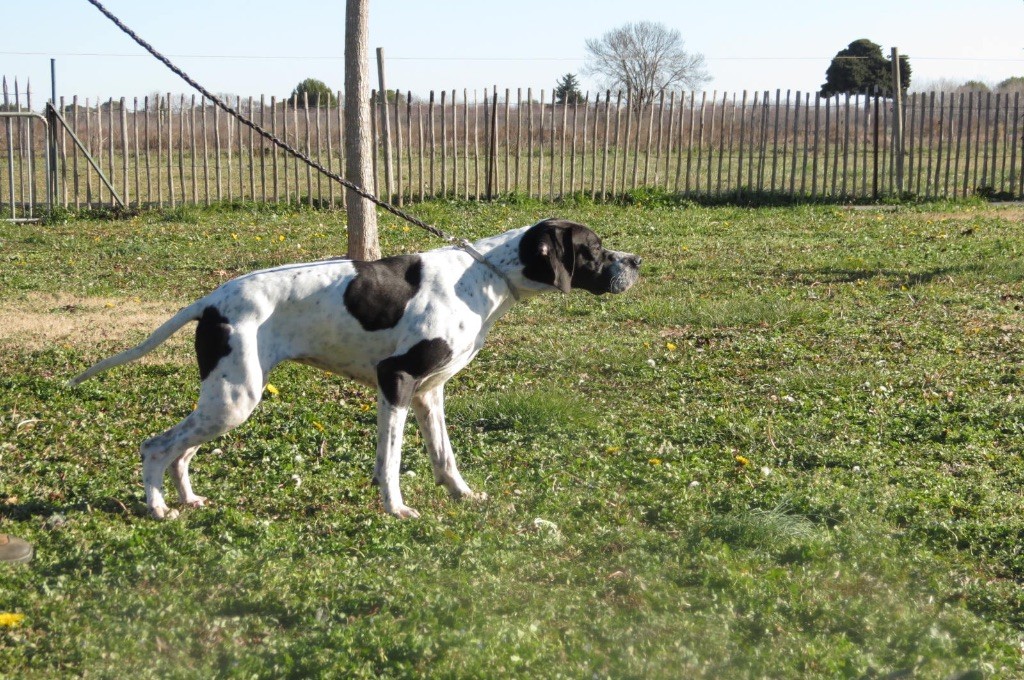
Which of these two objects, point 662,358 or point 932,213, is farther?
point 932,213

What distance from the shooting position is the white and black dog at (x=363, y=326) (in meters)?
4.97

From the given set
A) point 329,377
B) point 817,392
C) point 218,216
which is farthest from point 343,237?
point 817,392

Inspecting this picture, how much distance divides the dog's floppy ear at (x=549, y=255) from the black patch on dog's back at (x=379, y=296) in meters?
0.51

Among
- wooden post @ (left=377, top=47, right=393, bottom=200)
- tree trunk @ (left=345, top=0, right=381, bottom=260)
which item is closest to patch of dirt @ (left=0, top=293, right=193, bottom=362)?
tree trunk @ (left=345, top=0, right=381, bottom=260)

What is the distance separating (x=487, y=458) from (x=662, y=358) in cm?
251

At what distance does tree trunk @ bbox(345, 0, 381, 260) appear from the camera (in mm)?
10734

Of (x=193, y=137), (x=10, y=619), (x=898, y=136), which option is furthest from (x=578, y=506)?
(x=898, y=136)

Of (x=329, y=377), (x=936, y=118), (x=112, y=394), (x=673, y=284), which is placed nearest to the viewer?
(x=112, y=394)

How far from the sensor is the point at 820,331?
9.15 metres

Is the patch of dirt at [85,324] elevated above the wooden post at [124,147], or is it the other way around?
the wooden post at [124,147]

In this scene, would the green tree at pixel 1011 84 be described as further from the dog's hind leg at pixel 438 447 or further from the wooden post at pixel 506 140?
the dog's hind leg at pixel 438 447

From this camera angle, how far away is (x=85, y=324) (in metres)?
9.48

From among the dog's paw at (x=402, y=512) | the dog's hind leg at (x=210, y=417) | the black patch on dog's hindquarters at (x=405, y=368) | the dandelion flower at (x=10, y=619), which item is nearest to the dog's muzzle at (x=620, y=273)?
the black patch on dog's hindquarters at (x=405, y=368)

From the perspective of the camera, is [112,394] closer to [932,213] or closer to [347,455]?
[347,455]
